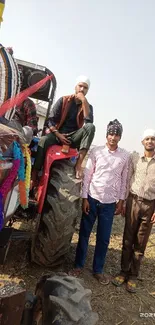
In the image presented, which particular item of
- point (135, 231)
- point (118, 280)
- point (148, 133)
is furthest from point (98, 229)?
point (148, 133)

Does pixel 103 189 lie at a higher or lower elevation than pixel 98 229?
higher

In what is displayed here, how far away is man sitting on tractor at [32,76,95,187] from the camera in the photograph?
134 inches

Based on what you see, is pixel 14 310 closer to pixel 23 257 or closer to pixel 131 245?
pixel 23 257

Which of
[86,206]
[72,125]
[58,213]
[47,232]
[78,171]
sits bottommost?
[47,232]

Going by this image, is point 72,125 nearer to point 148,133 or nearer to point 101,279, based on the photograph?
point 148,133

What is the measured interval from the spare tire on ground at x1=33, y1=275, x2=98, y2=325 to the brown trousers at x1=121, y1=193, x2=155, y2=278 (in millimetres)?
1953

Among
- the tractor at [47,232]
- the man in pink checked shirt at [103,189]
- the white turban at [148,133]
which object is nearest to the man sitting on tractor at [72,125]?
the tractor at [47,232]

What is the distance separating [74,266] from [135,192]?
1.35 metres

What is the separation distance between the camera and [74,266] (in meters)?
4.05

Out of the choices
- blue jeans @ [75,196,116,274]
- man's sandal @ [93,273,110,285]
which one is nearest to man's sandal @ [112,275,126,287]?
man's sandal @ [93,273,110,285]

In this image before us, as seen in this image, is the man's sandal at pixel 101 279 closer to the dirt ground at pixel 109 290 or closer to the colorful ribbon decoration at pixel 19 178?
the dirt ground at pixel 109 290

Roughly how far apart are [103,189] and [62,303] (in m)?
2.11

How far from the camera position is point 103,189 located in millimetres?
3889

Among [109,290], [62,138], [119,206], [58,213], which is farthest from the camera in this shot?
[119,206]
